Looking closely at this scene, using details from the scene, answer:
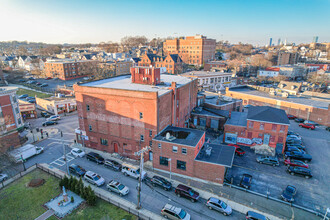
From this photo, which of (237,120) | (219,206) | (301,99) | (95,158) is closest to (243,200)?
(219,206)

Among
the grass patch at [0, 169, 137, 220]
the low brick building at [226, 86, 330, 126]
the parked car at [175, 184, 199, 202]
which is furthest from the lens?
the low brick building at [226, 86, 330, 126]

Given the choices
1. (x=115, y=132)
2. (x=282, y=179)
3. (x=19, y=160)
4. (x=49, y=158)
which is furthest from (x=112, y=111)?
(x=282, y=179)

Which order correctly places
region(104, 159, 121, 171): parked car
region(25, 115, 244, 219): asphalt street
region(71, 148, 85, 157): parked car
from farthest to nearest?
1. region(71, 148, 85, 157): parked car
2. region(104, 159, 121, 171): parked car
3. region(25, 115, 244, 219): asphalt street

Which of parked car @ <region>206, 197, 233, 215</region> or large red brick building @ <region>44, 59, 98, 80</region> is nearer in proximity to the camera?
parked car @ <region>206, 197, 233, 215</region>

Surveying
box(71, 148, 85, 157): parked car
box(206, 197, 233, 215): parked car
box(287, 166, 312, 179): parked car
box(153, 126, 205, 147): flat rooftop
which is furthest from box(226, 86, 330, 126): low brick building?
box(71, 148, 85, 157): parked car

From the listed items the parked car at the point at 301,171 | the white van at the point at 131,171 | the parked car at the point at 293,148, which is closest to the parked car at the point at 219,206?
the white van at the point at 131,171

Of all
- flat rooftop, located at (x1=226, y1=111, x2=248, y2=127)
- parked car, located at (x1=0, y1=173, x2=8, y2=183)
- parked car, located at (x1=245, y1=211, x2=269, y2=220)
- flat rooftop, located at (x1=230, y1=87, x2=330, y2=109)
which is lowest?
parked car, located at (x1=0, y1=173, x2=8, y2=183)

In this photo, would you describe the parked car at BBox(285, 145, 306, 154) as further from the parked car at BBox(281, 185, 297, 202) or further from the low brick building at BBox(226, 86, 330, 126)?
the low brick building at BBox(226, 86, 330, 126)

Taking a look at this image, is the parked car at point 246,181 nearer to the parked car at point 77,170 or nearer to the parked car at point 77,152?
the parked car at point 77,170
